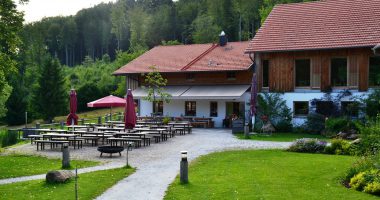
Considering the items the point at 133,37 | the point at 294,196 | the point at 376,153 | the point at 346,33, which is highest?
the point at 133,37

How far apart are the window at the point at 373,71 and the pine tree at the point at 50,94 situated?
31.0m

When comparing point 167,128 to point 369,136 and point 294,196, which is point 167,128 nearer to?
point 369,136

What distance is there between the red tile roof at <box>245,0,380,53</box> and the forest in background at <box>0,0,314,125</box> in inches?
644

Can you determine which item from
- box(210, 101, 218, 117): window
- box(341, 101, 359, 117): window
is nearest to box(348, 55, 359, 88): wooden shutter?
box(341, 101, 359, 117): window

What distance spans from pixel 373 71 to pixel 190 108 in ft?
43.4

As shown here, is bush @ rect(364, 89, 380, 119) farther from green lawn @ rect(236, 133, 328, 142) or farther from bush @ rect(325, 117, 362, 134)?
green lawn @ rect(236, 133, 328, 142)

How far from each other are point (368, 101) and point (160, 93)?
13.4 metres

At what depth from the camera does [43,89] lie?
47.9m

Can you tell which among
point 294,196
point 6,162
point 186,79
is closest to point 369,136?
point 294,196

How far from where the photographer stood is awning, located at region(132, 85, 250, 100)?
1264 inches

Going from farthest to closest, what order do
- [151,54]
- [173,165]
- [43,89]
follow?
[43,89] → [151,54] → [173,165]

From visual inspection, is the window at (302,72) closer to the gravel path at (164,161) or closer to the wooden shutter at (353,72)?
the wooden shutter at (353,72)

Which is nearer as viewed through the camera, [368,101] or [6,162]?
[6,162]

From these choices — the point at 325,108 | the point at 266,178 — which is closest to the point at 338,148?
the point at 266,178
